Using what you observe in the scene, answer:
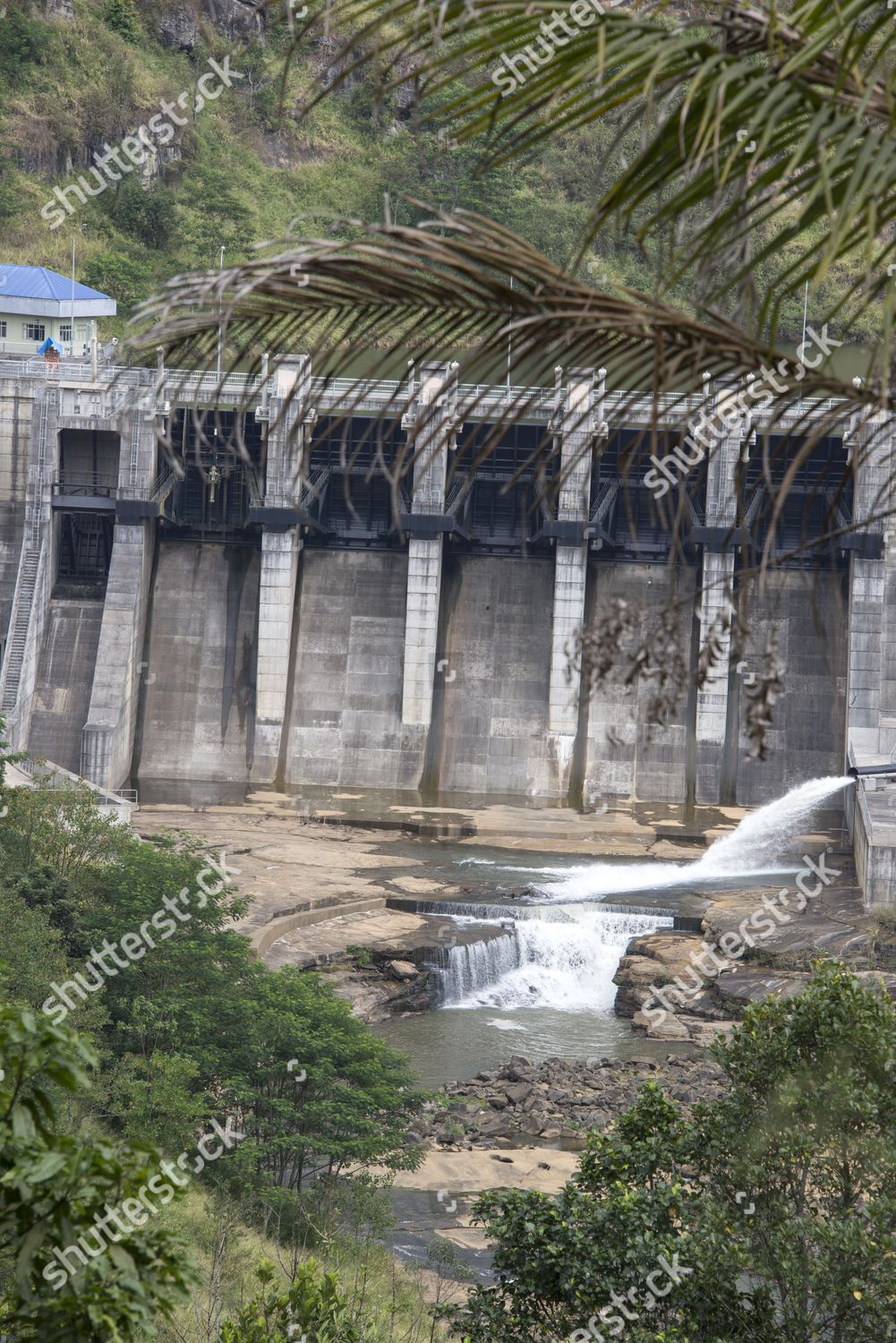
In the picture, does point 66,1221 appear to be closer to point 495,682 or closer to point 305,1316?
point 305,1316

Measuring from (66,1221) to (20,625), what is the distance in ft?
119

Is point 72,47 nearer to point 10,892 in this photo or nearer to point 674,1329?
point 10,892

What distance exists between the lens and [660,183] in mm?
3328

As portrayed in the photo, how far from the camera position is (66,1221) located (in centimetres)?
370

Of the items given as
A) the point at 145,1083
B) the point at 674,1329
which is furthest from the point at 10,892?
the point at 674,1329

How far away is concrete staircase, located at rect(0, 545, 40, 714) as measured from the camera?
122ft

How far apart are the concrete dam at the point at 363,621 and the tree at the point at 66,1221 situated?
34.5m

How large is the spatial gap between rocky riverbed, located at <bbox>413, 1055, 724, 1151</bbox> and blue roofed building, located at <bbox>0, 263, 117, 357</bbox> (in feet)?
99.5

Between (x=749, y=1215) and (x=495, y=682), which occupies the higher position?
(x=495, y=682)

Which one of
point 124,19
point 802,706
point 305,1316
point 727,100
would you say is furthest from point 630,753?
point 124,19

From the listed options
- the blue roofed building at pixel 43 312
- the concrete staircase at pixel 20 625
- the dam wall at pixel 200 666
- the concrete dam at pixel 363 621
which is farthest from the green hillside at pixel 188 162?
the concrete staircase at pixel 20 625

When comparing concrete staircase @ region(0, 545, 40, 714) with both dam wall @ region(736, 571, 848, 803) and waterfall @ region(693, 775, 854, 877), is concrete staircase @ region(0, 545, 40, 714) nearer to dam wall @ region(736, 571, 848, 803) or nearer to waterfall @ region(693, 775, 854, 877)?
waterfall @ region(693, 775, 854, 877)

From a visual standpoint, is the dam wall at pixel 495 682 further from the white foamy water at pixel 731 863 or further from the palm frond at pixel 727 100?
the palm frond at pixel 727 100

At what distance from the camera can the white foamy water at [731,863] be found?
32.6m
